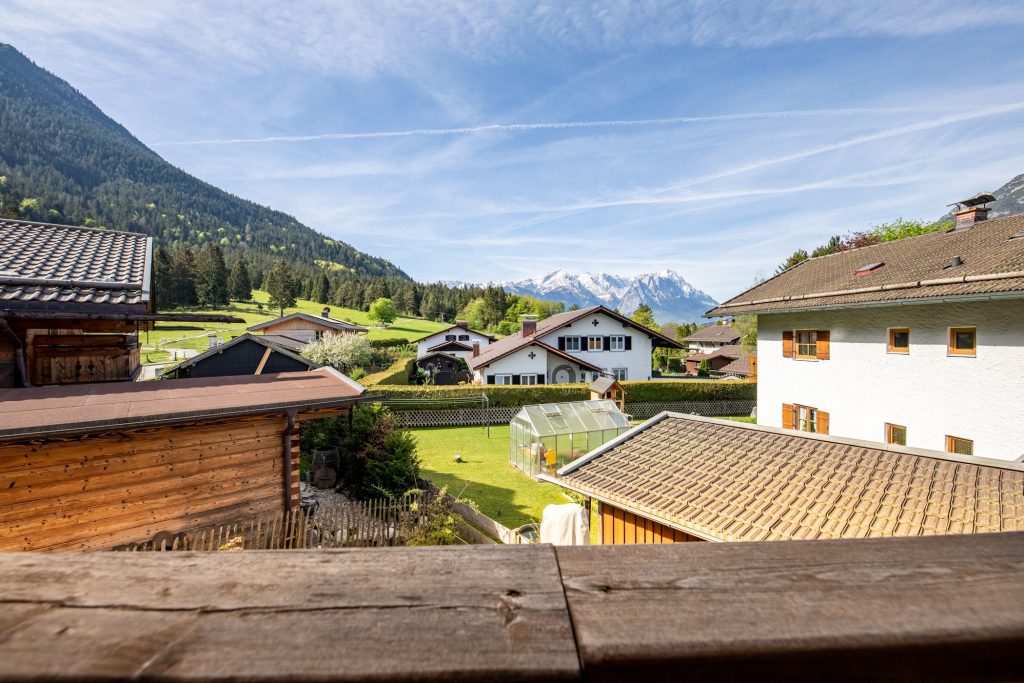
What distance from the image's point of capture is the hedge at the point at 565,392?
27.2 metres

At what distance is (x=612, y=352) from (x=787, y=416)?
59.3ft

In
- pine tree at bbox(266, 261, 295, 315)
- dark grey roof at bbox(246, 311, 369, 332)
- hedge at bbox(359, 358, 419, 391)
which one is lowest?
hedge at bbox(359, 358, 419, 391)

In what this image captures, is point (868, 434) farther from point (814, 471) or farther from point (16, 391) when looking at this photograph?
point (16, 391)

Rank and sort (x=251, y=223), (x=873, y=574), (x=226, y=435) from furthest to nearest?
(x=251, y=223) → (x=226, y=435) → (x=873, y=574)

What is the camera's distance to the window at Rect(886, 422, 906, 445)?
47.3 feet

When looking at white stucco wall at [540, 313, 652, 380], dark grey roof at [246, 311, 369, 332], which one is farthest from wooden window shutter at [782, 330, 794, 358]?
dark grey roof at [246, 311, 369, 332]

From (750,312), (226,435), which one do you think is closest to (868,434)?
(750,312)

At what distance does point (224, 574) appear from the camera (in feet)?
2.60

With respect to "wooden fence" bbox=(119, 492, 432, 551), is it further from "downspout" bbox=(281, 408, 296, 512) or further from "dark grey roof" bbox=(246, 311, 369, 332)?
"dark grey roof" bbox=(246, 311, 369, 332)

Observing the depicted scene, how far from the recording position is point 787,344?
60.7 feet

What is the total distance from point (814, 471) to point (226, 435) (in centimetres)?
979

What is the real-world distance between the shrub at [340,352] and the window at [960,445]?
33.3m

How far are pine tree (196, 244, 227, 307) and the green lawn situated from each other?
2487 inches

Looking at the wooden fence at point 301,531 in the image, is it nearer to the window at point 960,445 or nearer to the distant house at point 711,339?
the window at point 960,445
